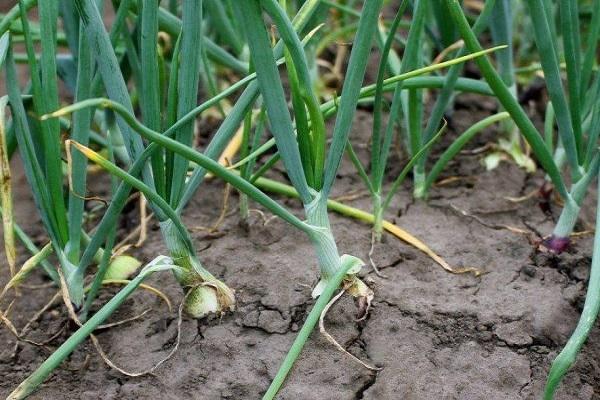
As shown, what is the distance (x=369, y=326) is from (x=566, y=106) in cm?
48

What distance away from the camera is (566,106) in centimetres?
147

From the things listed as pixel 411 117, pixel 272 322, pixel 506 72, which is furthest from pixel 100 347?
pixel 506 72

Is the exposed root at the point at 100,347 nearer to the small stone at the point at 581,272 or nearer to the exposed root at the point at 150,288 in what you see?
the exposed root at the point at 150,288

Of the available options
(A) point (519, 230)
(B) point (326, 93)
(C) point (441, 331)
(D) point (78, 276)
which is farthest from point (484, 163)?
(D) point (78, 276)

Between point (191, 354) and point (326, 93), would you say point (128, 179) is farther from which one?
point (326, 93)

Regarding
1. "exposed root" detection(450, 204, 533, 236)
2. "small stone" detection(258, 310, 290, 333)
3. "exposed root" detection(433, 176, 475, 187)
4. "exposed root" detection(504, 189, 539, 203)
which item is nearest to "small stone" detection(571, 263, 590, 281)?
"exposed root" detection(450, 204, 533, 236)

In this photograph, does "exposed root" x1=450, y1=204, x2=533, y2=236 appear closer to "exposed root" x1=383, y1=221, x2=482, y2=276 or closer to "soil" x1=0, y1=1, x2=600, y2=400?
"soil" x1=0, y1=1, x2=600, y2=400

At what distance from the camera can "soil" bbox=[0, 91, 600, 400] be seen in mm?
1362

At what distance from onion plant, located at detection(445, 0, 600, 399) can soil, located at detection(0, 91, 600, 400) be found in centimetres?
15

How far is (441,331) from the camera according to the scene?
1.44 metres

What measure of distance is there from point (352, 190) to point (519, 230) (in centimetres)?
36

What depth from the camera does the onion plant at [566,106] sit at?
134cm

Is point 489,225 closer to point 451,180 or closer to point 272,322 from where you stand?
point 451,180

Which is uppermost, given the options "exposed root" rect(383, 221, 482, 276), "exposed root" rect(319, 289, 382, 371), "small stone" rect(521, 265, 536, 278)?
"exposed root" rect(319, 289, 382, 371)
